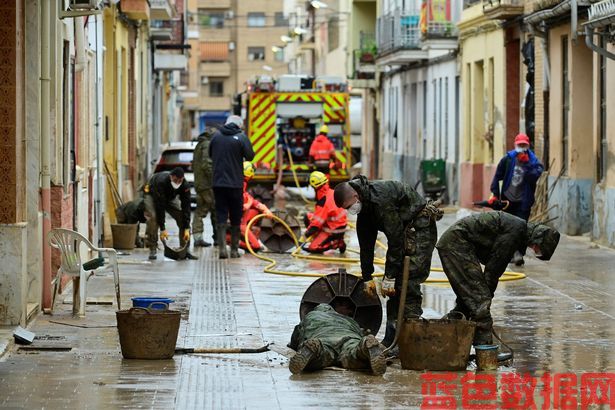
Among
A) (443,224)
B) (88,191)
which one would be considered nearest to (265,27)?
(443,224)

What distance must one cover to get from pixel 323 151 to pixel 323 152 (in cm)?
2

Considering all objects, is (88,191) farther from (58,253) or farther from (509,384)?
(509,384)

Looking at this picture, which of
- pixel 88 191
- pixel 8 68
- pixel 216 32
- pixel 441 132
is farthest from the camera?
pixel 216 32

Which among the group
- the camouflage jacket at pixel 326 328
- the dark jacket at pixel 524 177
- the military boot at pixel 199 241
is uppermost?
the dark jacket at pixel 524 177

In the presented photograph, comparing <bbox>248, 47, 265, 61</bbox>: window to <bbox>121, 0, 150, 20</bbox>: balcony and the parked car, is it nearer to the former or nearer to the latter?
<bbox>121, 0, 150, 20</bbox>: balcony

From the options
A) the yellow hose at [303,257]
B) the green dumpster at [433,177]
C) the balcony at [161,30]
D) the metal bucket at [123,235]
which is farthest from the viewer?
the balcony at [161,30]

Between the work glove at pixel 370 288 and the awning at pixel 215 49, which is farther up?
the awning at pixel 215 49

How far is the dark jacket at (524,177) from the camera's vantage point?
19516 millimetres

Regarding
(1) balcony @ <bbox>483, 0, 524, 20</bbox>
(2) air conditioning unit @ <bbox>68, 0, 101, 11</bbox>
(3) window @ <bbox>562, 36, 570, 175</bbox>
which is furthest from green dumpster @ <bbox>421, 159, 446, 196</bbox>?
(2) air conditioning unit @ <bbox>68, 0, 101, 11</bbox>

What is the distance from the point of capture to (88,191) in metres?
19.7

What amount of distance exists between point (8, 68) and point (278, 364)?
3624 mm

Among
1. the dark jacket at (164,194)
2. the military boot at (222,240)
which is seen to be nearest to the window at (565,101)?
the military boot at (222,240)

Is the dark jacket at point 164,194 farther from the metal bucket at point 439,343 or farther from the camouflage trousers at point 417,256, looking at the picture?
the metal bucket at point 439,343

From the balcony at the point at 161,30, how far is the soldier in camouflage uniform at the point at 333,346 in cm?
3175
